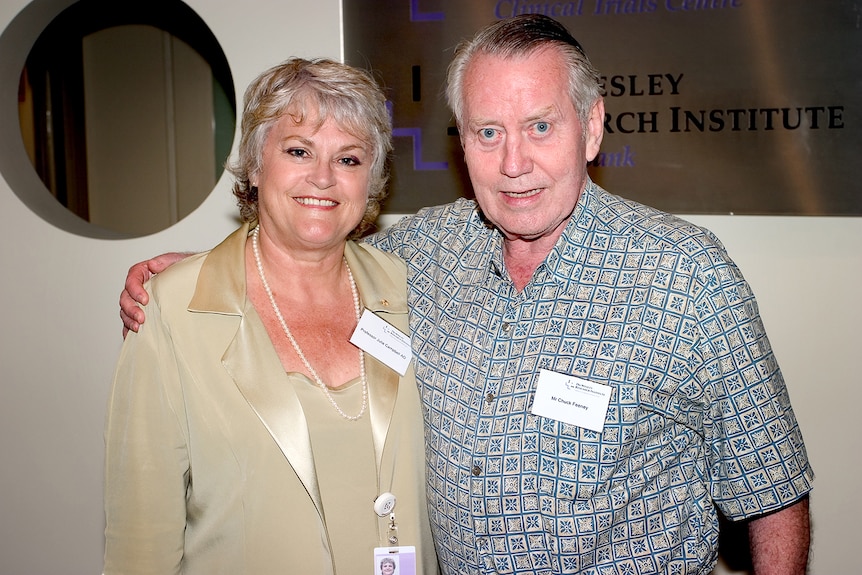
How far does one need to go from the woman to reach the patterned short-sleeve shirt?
215 mm

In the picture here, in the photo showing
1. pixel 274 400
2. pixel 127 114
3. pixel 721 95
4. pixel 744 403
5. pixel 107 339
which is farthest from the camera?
pixel 127 114

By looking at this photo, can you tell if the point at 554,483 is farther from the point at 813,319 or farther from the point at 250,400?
the point at 813,319

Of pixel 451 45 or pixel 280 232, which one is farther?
pixel 451 45

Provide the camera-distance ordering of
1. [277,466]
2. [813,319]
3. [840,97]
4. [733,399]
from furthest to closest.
Answer: [813,319] < [840,97] < [277,466] < [733,399]

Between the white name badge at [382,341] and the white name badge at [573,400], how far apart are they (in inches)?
15.8

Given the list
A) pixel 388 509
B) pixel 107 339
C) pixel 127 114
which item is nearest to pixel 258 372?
pixel 388 509

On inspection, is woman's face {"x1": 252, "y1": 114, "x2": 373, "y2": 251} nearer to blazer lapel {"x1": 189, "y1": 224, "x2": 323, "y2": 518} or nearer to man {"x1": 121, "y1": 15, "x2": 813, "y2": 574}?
blazer lapel {"x1": 189, "y1": 224, "x2": 323, "y2": 518}

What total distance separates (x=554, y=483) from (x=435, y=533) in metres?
0.40

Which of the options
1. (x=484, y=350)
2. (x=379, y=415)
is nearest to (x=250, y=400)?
(x=379, y=415)

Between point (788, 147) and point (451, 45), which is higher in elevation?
point (451, 45)

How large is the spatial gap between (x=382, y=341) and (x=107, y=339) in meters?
1.59

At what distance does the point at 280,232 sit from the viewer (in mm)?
1915

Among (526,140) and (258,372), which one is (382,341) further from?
(526,140)

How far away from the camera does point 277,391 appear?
1.77 m
